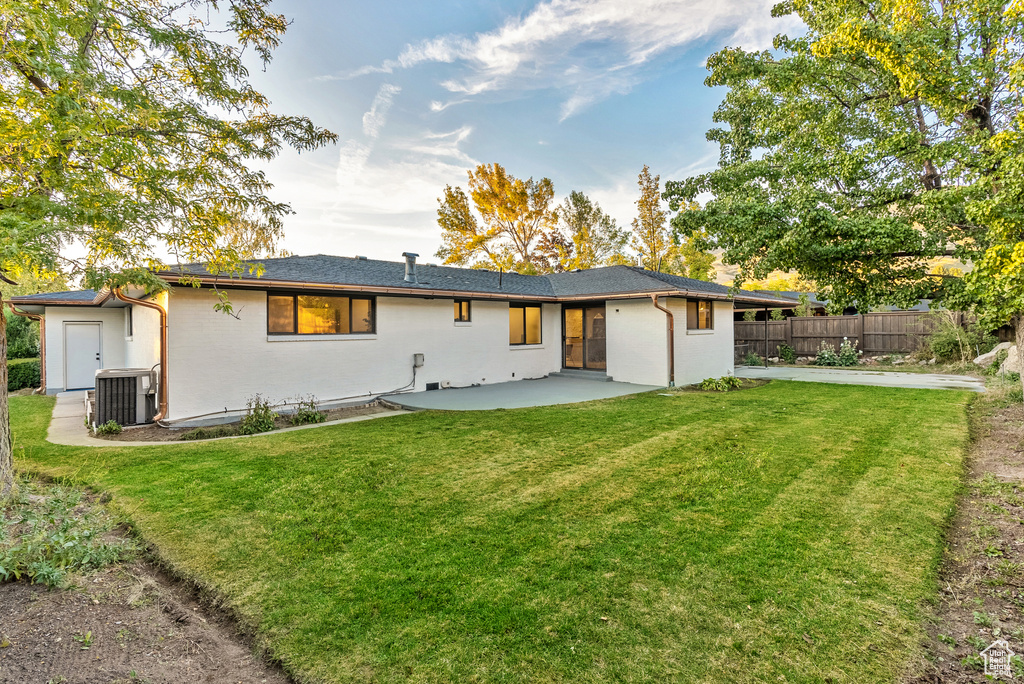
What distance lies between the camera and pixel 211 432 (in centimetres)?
747

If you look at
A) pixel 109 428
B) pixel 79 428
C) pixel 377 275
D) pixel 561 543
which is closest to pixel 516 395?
pixel 377 275

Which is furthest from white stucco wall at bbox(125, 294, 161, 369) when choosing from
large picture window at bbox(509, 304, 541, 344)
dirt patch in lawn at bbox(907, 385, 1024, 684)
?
dirt patch in lawn at bbox(907, 385, 1024, 684)

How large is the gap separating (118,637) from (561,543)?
107 inches

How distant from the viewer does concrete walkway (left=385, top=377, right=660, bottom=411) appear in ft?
31.0

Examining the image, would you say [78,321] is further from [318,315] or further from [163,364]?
[318,315]

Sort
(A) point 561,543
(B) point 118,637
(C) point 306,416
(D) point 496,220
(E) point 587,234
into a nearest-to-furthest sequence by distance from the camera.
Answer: (B) point 118,637
(A) point 561,543
(C) point 306,416
(D) point 496,220
(E) point 587,234

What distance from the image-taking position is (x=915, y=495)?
14.3 ft

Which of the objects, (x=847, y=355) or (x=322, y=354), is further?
(x=847, y=355)

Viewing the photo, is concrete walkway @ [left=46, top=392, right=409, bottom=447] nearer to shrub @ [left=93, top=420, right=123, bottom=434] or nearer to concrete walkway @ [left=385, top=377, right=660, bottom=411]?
shrub @ [left=93, top=420, right=123, bottom=434]

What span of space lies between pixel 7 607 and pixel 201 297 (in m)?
6.62

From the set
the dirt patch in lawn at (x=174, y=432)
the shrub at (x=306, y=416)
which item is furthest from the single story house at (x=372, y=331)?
the shrub at (x=306, y=416)

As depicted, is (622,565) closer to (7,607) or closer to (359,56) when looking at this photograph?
(7,607)

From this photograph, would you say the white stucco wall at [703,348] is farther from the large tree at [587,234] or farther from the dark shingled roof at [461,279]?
the large tree at [587,234]

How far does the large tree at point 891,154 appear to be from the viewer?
214 inches
